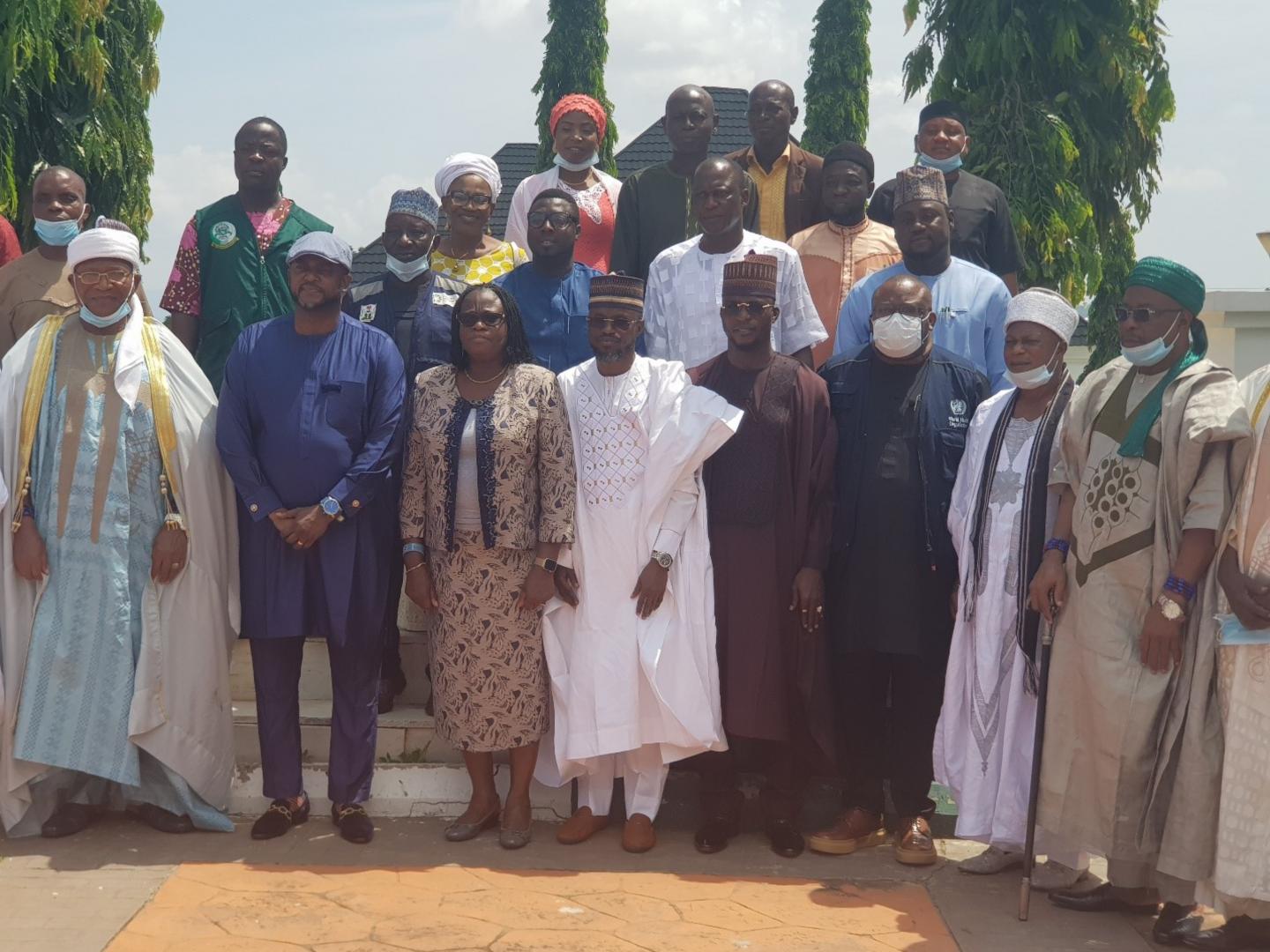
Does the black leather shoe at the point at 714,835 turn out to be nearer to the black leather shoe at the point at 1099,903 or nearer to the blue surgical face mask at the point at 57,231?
the black leather shoe at the point at 1099,903

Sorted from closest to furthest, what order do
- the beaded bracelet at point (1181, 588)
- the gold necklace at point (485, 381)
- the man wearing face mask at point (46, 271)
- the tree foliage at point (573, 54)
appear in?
the beaded bracelet at point (1181, 588) → the gold necklace at point (485, 381) → the man wearing face mask at point (46, 271) → the tree foliage at point (573, 54)

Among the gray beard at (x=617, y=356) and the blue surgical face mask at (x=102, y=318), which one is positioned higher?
the blue surgical face mask at (x=102, y=318)

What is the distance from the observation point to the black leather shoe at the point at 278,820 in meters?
5.39

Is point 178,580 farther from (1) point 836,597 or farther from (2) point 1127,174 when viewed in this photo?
(2) point 1127,174

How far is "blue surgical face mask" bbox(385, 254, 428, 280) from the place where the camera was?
20.5 feet

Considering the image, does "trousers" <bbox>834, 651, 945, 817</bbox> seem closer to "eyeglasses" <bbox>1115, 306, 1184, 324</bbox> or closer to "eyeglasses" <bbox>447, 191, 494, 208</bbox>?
"eyeglasses" <bbox>1115, 306, 1184, 324</bbox>

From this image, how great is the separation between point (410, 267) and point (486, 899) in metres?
2.82

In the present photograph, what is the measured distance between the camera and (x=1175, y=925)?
458cm

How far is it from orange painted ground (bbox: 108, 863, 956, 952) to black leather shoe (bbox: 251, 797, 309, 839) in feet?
0.96

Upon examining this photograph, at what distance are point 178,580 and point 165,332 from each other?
39.2 inches

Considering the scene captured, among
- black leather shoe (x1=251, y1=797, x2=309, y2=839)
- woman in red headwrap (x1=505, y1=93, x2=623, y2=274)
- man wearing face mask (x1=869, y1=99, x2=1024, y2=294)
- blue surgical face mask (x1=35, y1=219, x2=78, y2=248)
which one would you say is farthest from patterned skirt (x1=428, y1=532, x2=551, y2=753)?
man wearing face mask (x1=869, y1=99, x2=1024, y2=294)

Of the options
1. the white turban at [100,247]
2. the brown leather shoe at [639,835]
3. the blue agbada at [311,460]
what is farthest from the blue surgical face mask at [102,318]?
the brown leather shoe at [639,835]

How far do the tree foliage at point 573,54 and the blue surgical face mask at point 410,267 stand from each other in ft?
50.4

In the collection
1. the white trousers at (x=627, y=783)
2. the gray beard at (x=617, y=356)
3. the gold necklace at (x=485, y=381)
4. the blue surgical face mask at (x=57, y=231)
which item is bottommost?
the white trousers at (x=627, y=783)
